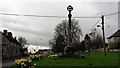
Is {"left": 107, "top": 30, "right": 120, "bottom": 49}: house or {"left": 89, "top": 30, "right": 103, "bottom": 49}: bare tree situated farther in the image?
{"left": 89, "top": 30, "right": 103, "bottom": 49}: bare tree

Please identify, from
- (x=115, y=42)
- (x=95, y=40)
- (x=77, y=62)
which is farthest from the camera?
(x=95, y=40)

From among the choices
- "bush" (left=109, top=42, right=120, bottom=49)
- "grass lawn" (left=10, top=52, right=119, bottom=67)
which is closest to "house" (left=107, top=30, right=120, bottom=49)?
"bush" (left=109, top=42, right=120, bottom=49)

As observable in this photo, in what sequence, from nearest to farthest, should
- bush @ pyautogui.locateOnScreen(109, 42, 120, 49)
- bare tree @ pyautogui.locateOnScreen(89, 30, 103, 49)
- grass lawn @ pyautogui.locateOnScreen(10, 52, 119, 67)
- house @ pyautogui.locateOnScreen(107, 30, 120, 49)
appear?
grass lawn @ pyautogui.locateOnScreen(10, 52, 119, 67) → bush @ pyautogui.locateOnScreen(109, 42, 120, 49) → house @ pyautogui.locateOnScreen(107, 30, 120, 49) → bare tree @ pyautogui.locateOnScreen(89, 30, 103, 49)

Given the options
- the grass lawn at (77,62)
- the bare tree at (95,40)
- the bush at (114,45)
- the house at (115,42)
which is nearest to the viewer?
the grass lawn at (77,62)

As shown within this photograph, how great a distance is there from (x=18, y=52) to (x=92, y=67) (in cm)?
9076

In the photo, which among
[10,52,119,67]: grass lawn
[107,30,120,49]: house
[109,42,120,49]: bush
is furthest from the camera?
[107,30,120,49]: house

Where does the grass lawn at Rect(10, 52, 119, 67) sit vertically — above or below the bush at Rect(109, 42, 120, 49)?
below

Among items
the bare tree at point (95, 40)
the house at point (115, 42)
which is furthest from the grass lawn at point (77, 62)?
the bare tree at point (95, 40)

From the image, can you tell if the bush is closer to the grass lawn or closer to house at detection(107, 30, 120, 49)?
house at detection(107, 30, 120, 49)

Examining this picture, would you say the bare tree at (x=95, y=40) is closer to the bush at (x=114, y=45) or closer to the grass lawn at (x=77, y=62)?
the bush at (x=114, y=45)

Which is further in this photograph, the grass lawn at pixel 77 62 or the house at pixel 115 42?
the house at pixel 115 42

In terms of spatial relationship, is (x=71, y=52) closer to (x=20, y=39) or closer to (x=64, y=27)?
(x=64, y=27)

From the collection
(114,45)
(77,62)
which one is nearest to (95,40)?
(114,45)

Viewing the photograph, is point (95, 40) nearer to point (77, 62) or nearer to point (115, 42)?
point (115, 42)
